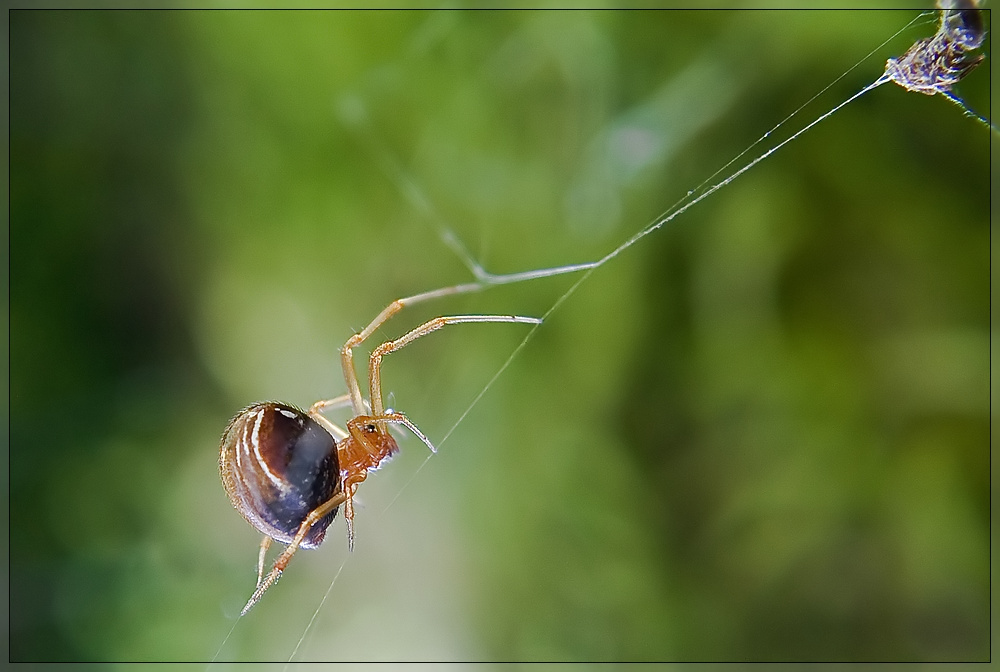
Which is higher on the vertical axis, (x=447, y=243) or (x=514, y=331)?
(x=447, y=243)

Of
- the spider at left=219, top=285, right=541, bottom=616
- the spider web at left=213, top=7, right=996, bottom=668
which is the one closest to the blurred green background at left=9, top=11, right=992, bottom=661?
the spider web at left=213, top=7, right=996, bottom=668

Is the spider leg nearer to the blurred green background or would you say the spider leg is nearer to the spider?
the spider

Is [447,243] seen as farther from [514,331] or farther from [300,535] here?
[300,535]

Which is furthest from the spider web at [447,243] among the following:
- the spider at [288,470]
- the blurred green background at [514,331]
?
the spider at [288,470]

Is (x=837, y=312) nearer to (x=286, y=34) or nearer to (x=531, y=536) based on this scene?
(x=531, y=536)

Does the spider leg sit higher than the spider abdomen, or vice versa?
the spider abdomen

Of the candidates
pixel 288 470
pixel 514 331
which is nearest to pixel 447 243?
pixel 514 331

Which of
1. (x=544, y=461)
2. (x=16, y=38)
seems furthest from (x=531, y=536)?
(x=16, y=38)

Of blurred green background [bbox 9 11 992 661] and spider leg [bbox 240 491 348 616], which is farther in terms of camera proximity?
blurred green background [bbox 9 11 992 661]

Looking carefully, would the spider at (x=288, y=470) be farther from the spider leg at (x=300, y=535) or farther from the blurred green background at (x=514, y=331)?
A: the blurred green background at (x=514, y=331)
